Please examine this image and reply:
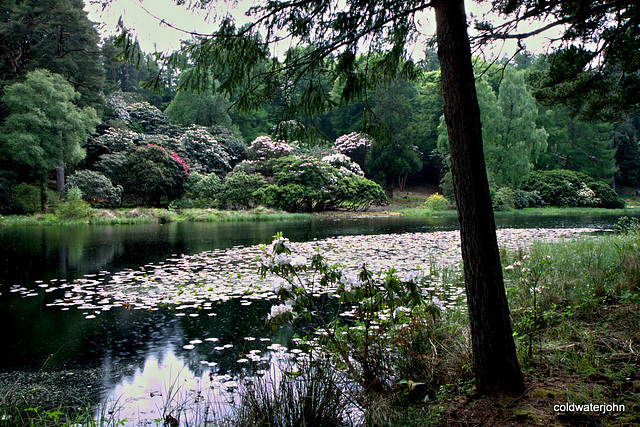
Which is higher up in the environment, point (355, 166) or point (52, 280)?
point (355, 166)

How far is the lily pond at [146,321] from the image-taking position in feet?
11.9

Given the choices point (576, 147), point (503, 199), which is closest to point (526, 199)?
point (503, 199)

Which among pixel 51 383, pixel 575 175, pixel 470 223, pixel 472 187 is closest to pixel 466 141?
pixel 472 187

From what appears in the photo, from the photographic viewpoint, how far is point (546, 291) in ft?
16.2

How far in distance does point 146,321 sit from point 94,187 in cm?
2270

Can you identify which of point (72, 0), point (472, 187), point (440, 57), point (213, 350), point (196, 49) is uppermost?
point (72, 0)

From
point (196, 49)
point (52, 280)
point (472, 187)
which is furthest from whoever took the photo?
point (52, 280)

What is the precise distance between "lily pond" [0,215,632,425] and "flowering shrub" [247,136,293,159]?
2059 centimetres

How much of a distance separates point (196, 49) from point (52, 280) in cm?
629

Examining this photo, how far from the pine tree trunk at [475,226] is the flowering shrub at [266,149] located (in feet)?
95.7

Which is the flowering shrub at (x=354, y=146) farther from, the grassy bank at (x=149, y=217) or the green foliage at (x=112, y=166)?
the green foliage at (x=112, y=166)

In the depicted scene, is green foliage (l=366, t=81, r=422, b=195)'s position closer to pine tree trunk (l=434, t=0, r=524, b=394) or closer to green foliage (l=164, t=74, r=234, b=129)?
green foliage (l=164, t=74, r=234, b=129)

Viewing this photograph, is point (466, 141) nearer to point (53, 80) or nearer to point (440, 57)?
point (440, 57)

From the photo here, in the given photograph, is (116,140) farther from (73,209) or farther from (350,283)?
(350,283)
